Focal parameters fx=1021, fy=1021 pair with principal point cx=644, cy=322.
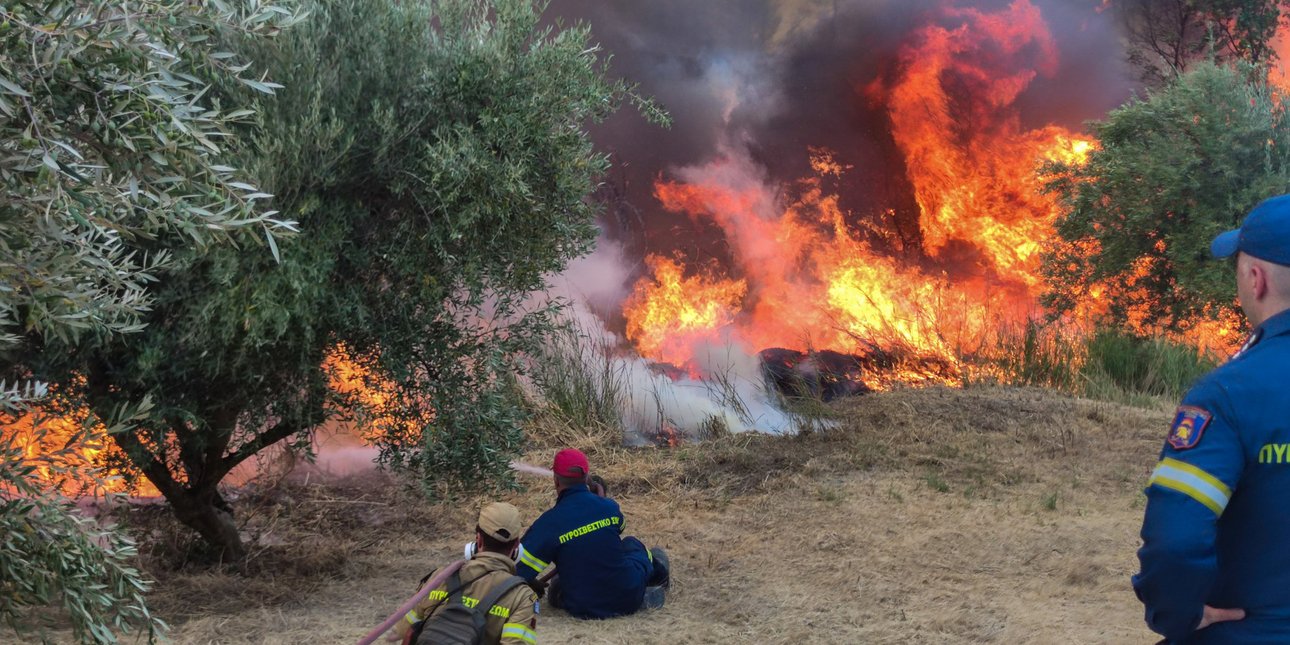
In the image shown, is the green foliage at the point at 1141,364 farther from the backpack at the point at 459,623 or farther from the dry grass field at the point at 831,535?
the backpack at the point at 459,623

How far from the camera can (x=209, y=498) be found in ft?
21.7

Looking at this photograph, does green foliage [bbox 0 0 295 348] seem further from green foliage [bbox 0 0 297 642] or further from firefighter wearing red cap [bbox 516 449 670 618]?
firefighter wearing red cap [bbox 516 449 670 618]

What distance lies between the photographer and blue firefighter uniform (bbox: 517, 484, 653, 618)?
5781 millimetres

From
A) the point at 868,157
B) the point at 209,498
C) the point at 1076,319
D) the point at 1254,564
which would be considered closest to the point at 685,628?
the point at 209,498

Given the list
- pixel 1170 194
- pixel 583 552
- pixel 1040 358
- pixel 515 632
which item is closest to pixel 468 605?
pixel 515 632

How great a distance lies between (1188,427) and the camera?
7.16 feet

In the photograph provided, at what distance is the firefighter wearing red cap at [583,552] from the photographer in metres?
5.78

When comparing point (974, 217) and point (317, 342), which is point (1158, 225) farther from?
point (317, 342)

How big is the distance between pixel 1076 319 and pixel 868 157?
6.49 m

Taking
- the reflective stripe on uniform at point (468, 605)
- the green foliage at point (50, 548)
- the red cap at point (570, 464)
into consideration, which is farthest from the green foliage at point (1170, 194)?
the green foliage at point (50, 548)

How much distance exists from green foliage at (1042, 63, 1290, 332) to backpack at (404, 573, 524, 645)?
10.1 metres

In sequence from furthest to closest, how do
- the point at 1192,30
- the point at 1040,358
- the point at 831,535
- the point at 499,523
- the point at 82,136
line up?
the point at 1192,30, the point at 1040,358, the point at 831,535, the point at 499,523, the point at 82,136

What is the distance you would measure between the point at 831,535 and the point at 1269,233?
6.04m

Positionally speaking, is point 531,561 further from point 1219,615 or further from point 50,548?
point 1219,615
